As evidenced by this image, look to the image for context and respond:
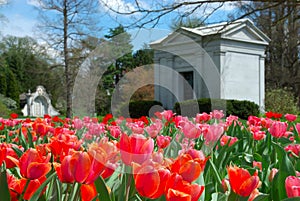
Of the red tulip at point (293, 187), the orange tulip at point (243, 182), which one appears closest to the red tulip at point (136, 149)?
the orange tulip at point (243, 182)

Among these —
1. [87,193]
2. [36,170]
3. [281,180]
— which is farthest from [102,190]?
[281,180]

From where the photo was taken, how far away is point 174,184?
0.67 meters

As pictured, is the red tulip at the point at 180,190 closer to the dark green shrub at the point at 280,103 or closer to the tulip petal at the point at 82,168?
the tulip petal at the point at 82,168

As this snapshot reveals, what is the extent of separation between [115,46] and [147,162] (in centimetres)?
137

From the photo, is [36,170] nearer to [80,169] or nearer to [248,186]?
[80,169]

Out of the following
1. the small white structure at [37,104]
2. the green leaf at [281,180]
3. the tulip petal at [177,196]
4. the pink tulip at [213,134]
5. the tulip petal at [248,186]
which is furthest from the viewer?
the small white structure at [37,104]

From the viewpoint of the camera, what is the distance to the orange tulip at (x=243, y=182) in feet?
2.31

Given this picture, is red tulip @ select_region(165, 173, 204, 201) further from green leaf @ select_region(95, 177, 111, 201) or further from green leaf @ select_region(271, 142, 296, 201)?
green leaf @ select_region(271, 142, 296, 201)

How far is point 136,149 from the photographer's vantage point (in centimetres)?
77

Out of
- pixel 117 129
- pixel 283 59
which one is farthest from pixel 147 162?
pixel 283 59

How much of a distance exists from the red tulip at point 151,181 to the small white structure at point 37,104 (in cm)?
2606

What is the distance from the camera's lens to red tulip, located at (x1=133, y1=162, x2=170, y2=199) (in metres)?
0.66

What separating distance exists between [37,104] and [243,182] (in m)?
26.6

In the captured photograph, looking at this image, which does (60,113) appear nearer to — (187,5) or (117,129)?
(187,5)
